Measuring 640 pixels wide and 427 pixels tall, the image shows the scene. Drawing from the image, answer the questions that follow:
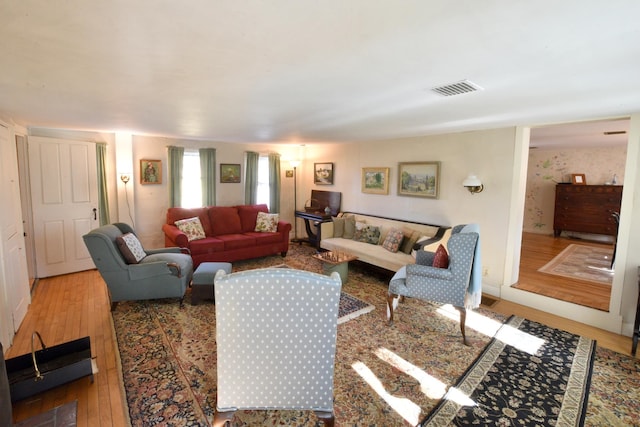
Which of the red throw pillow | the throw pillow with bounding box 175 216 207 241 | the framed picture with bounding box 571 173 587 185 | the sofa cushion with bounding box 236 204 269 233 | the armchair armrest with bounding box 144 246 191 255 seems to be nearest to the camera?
the red throw pillow

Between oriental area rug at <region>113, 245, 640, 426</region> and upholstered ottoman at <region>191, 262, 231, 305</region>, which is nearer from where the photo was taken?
oriental area rug at <region>113, 245, 640, 426</region>

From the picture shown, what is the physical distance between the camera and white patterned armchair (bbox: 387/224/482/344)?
9.16 feet

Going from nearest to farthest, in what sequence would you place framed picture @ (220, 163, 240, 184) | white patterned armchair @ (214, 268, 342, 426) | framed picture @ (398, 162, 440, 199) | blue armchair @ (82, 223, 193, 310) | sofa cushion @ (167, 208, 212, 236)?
white patterned armchair @ (214, 268, 342, 426) < blue armchair @ (82, 223, 193, 310) < framed picture @ (398, 162, 440, 199) < sofa cushion @ (167, 208, 212, 236) < framed picture @ (220, 163, 240, 184)

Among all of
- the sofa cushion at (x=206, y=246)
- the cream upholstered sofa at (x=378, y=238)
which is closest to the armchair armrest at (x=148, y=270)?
the sofa cushion at (x=206, y=246)

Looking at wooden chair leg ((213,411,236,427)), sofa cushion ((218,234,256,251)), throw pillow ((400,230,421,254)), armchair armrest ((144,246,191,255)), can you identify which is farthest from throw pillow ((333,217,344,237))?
wooden chair leg ((213,411,236,427))

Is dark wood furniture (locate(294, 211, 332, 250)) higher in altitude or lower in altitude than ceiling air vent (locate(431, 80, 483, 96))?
lower

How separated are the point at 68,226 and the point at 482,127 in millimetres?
6012

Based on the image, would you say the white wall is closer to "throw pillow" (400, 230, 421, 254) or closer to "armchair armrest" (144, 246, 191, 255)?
"throw pillow" (400, 230, 421, 254)

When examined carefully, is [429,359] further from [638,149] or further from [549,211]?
[549,211]

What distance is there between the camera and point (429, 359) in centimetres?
262

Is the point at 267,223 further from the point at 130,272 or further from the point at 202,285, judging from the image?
the point at 130,272

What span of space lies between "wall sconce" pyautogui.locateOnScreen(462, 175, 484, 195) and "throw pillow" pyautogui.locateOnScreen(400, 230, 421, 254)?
37.8 inches

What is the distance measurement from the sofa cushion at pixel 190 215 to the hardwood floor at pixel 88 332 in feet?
4.51

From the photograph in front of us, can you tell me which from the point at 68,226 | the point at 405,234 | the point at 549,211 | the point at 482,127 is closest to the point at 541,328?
the point at 405,234
